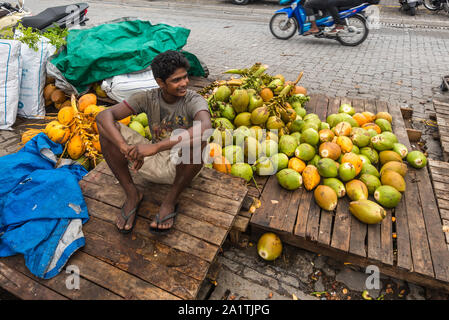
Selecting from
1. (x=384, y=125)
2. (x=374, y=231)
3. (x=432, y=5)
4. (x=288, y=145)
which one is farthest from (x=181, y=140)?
(x=432, y=5)

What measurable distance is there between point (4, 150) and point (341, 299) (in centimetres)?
437

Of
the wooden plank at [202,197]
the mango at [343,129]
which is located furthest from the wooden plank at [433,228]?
the wooden plank at [202,197]

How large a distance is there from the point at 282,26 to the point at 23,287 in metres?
8.53

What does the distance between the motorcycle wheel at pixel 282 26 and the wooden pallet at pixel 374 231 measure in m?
6.55

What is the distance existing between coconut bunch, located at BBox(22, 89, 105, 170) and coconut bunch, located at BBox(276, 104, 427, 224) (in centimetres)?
223

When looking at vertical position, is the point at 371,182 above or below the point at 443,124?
below

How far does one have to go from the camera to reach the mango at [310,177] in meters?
2.69

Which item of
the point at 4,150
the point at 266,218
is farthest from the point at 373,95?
the point at 4,150

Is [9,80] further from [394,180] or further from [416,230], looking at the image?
[416,230]

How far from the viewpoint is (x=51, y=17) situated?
17.1ft

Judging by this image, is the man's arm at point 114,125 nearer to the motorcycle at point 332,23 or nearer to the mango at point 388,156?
the mango at point 388,156

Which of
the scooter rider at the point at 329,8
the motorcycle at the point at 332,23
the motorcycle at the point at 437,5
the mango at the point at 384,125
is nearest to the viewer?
the mango at the point at 384,125

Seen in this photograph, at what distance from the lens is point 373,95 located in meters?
5.10

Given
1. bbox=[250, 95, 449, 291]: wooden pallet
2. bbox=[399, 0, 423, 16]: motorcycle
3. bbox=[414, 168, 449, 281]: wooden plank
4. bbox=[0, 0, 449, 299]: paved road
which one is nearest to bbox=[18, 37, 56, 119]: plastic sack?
bbox=[0, 0, 449, 299]: paved road
